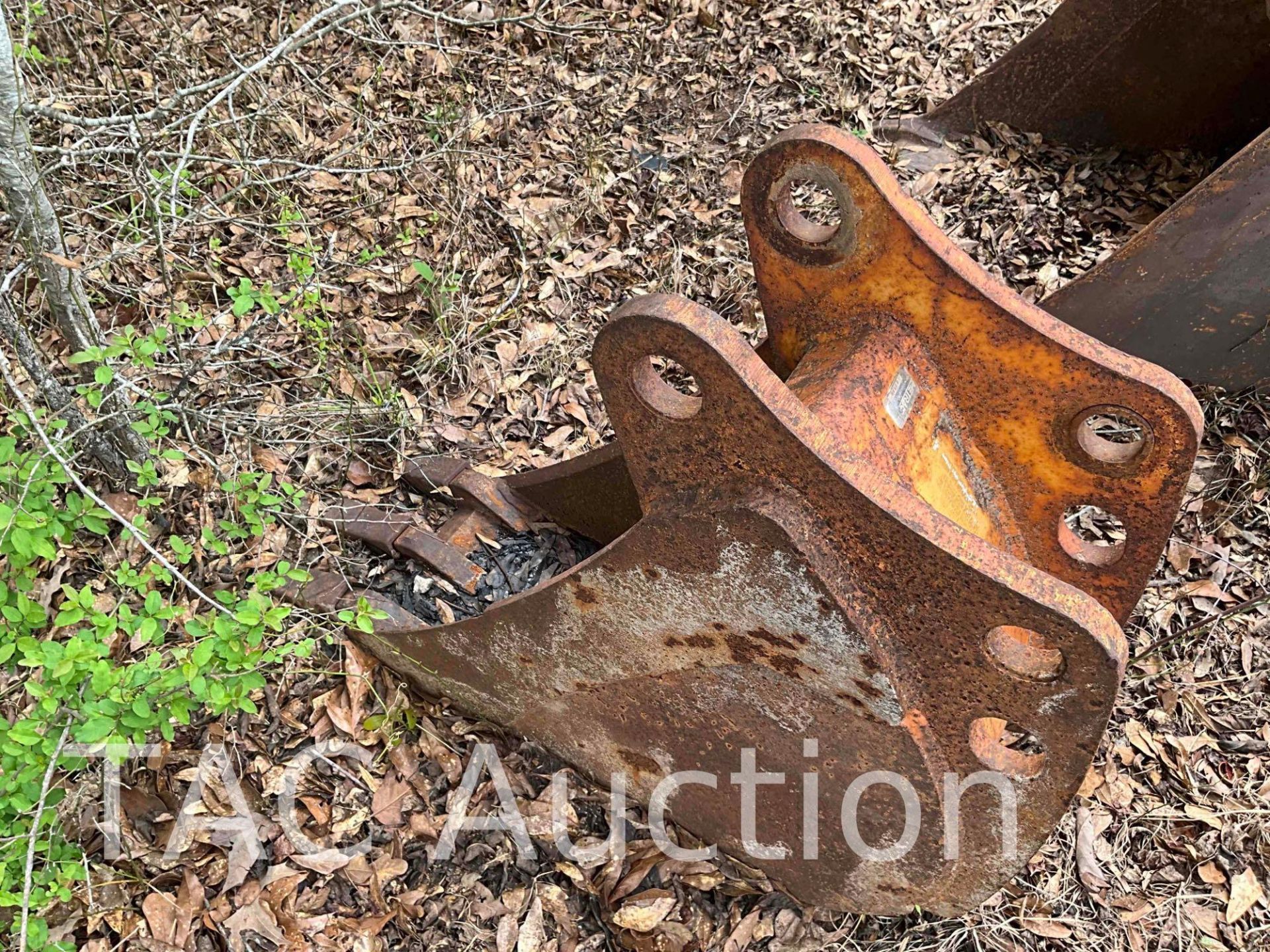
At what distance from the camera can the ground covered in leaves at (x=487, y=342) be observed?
2.65 m

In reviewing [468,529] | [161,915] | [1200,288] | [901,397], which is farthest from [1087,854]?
[161,915]

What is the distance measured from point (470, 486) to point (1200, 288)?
8.42ft

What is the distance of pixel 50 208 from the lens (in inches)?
98.0

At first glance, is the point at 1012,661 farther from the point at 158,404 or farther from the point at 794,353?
the point at 158,404

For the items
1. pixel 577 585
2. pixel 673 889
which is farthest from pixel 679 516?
pixel 673 889

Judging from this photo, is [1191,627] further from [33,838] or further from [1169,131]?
[33,838]

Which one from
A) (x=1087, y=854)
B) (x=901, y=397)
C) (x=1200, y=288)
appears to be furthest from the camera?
(x=1200, y=288)

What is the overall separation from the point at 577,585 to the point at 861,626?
0.66 m

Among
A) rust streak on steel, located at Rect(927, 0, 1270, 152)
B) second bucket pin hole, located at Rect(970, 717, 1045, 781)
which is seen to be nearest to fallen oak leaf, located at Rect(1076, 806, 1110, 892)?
second bucket pin hole, located at Rect(970, 717, 1045, 781)

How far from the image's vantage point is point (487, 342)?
3.88m

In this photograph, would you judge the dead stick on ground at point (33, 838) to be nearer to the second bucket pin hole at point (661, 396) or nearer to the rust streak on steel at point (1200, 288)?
the second bucket pin hole at point (661, 396)

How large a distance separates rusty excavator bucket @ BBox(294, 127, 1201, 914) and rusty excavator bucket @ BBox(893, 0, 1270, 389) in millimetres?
1436

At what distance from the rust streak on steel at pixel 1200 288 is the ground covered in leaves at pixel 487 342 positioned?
20 centimetres

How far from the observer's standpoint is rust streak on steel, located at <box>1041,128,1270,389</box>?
322 cm
